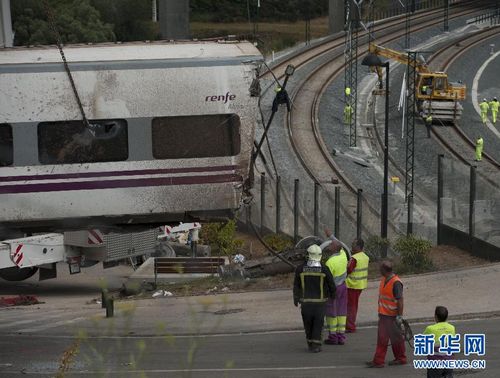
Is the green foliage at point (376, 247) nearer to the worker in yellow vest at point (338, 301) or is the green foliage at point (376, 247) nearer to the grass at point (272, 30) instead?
the worker in yellow vest at point (338, 301)

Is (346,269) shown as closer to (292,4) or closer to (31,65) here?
(31,65)

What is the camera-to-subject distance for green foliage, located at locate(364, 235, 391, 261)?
22.2 metres

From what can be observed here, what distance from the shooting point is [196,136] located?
591 inches

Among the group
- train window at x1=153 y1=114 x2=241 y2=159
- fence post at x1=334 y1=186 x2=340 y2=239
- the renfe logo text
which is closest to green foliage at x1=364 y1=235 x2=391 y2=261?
fence post at x1=334 y1=186 x2=340 y2=239

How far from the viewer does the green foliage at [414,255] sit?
20.9 meters

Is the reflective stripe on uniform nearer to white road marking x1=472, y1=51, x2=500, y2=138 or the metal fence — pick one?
the metal fence

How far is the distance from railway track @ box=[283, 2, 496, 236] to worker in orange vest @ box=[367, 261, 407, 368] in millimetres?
10021

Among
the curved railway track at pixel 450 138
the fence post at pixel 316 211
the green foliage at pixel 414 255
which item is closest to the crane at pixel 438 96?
the curved railway track at pixel 450 138

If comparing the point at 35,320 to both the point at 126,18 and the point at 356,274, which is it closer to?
the point at 356,274

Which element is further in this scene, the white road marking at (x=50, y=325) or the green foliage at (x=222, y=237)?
the green foliage at (x=222, y=237)

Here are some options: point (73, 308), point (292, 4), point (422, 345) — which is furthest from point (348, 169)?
point (292, 4)

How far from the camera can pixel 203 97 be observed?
48.8ft

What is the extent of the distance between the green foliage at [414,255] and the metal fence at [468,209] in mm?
1579

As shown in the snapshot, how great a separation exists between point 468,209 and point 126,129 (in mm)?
9841
